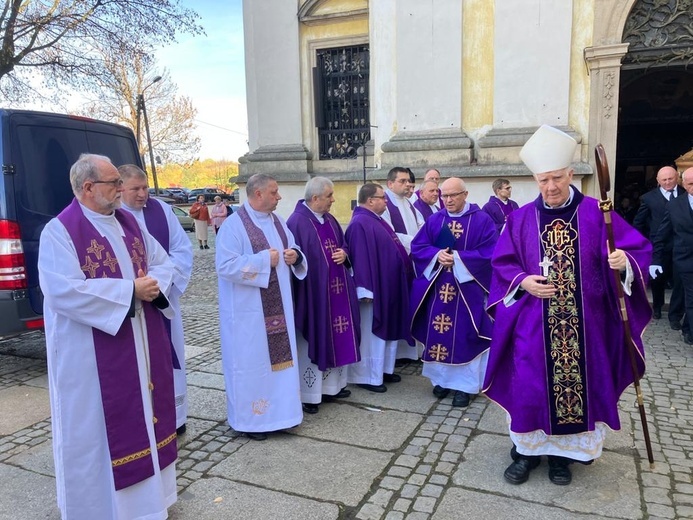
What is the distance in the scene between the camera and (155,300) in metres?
2.98

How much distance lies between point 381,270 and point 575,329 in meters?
2.15

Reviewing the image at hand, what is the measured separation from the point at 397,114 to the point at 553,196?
6843 millimetres

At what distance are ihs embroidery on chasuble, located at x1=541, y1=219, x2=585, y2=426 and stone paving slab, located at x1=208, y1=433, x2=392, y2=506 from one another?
1184 mm

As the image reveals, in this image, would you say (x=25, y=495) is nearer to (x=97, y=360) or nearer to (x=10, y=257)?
(x=97, y=360)

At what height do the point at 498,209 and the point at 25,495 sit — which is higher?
the point at 498,209

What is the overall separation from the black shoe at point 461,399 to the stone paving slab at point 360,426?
1.24 feet

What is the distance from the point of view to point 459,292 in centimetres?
466

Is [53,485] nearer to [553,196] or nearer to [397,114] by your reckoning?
[553,196]

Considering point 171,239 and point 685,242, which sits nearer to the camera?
point 171,239

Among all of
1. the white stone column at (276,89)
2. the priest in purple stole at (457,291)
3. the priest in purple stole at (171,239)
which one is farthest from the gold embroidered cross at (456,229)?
the white stone column at (276,89)

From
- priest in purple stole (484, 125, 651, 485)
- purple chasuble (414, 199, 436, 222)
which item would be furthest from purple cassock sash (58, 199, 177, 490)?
purple chasuble (414, 199, 436, 222)

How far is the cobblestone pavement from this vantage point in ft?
10.2

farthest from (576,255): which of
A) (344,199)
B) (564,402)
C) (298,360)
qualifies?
(344,199)

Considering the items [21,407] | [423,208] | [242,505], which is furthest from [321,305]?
[21,407]
